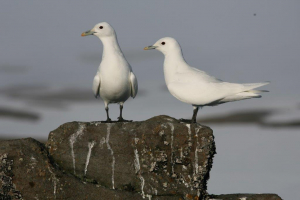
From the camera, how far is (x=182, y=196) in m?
11.5

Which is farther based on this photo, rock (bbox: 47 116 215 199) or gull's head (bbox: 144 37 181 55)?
gull's head (bbox: 144 37 181 55)

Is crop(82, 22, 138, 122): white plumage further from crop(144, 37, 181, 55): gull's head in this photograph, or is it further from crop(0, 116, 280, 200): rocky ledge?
crop(0, 116, 280, 200): rocky ledge

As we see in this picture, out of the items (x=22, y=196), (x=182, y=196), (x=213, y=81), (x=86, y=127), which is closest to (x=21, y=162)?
(x=22, y=196)

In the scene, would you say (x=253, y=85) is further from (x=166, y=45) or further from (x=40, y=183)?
(x=40, y=183)

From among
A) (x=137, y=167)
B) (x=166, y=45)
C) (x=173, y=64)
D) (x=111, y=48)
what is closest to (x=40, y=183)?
(x=137, y=167)

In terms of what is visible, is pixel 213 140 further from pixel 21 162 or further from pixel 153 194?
pixel 21 162

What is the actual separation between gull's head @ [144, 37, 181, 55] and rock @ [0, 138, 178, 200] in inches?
172

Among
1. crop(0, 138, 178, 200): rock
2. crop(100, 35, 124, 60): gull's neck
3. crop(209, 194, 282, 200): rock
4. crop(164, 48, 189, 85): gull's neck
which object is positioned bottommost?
crop(209, 194, 282, 200): rock

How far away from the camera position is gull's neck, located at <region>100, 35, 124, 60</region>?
562 inches

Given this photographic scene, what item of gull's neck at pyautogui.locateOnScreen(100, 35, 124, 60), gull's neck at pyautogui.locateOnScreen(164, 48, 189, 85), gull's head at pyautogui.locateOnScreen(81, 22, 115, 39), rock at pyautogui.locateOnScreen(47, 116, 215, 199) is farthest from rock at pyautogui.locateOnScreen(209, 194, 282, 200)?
gull's head at pyautogui.locateOnScreen(81, 22, 115, 39)

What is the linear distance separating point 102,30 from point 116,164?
4442 millimetres

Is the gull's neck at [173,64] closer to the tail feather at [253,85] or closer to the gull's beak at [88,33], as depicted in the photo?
the tail feather at [253,85]

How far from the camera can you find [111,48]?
14398 mm

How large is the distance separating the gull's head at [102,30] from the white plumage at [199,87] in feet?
6.61
